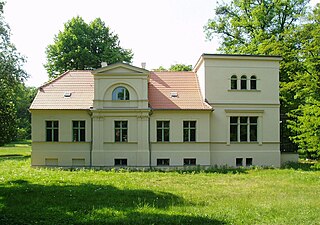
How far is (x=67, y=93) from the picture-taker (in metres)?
27.7

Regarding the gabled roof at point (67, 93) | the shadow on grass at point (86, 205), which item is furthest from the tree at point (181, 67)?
the shadow on grass at point (86, 205)

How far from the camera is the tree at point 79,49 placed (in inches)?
1754

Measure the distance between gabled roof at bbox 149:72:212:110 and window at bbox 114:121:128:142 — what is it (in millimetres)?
2187

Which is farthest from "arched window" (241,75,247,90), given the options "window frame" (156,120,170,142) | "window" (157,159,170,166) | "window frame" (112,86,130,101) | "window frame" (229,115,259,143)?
"window frame" (112,86,130,101)

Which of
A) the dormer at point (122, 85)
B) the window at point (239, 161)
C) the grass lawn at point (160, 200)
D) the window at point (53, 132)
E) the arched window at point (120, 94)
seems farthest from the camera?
the window at point (239, 161)

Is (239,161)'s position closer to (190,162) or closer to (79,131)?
(190,162)

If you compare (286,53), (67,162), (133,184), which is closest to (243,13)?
(286,53)

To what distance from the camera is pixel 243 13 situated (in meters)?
41.0

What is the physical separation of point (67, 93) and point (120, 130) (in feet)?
15.2

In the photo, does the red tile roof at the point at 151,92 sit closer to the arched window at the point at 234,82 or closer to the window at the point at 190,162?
the arched window at the point at 234,82

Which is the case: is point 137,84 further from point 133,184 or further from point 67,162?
point 133,184

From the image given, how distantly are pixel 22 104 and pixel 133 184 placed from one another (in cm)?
7182

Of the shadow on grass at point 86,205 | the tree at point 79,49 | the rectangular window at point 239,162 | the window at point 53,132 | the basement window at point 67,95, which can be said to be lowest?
the rectangular window at point 239,162

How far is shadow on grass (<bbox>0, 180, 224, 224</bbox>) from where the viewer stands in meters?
10.5
